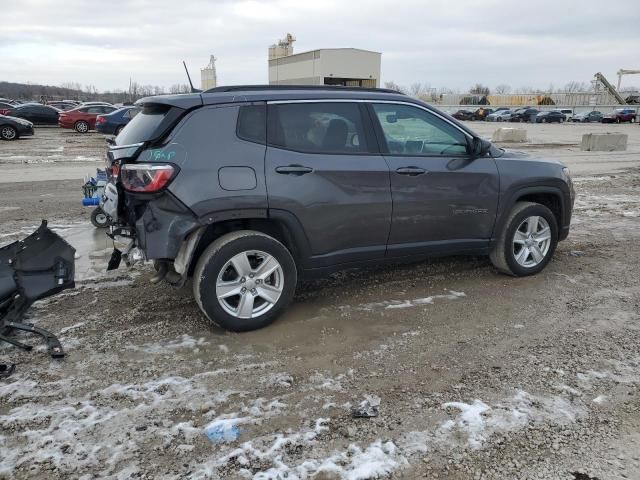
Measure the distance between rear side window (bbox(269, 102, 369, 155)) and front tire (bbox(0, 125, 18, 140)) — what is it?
74.2 ft

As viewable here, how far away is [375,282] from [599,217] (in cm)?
514

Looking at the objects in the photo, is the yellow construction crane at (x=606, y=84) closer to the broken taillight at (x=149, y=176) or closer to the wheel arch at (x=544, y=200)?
the wheel arch at (x=544, y=200)

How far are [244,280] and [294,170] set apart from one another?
0.97 m

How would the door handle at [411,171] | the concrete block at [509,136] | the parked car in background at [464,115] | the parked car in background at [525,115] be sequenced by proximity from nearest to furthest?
the door handle at [411,171]
the concrete block at [509,136]
the parked car in background at [525,115]
the parked car in background at [464,115]

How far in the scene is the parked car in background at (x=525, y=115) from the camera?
179ft

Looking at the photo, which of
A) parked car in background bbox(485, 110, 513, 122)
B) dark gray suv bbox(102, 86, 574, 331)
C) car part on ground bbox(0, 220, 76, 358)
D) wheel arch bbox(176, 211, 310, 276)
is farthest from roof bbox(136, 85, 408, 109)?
parked car in background bbox(485, 110, 513, 122)

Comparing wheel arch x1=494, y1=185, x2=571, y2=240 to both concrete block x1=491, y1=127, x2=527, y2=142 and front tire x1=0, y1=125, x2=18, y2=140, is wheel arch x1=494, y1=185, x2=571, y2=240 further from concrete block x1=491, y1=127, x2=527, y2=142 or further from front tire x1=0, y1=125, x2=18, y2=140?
front tire x1=0, y1=125, x2=18, y2=140

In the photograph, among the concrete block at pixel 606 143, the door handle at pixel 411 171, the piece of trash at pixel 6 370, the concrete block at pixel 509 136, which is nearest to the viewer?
the piece of trash at pixel 6 370

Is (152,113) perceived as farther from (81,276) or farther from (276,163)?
(81,276)

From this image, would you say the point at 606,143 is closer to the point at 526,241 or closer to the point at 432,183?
the point at 526,241

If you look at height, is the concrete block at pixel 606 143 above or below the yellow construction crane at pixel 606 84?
below

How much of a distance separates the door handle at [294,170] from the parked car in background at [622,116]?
183 feet

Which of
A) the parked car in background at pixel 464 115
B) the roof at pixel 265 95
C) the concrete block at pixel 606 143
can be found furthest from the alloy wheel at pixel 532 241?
the parked car in background at pixel 464 115

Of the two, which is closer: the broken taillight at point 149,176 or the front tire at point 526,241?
the broken taillight at point 149,176
